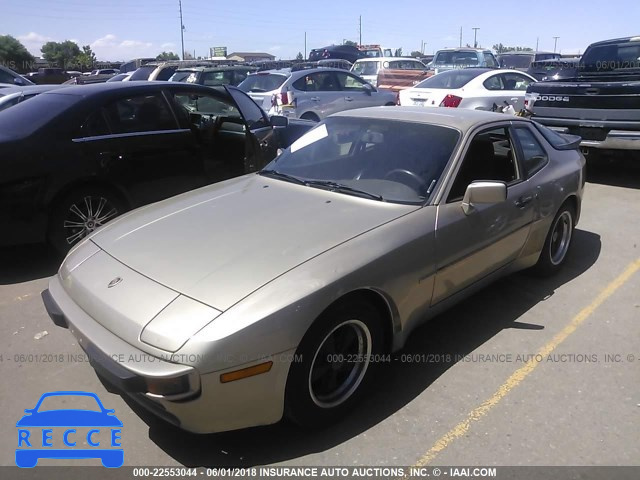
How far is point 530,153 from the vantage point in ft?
13.8

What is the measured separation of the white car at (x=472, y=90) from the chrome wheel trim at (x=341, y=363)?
7812 mm

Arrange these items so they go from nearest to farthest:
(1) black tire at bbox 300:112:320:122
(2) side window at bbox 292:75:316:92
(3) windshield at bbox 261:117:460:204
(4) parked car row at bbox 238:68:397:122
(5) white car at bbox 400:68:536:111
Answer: (3) windshield at bbox 261:117:460:204 < (5) white car at bbox 400:68:536:111 < (4) parked car row at bbox 238:68:397:122 < (2) side window at bbox 292:75:316:92 < (1) black tire at bbox 300:112:320:122

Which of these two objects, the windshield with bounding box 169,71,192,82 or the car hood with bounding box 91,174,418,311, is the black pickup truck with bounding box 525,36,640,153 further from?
the windshield with bounding box 169,71,192,82

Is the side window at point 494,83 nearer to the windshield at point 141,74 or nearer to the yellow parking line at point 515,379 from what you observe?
the yellow parking line at point 515,379

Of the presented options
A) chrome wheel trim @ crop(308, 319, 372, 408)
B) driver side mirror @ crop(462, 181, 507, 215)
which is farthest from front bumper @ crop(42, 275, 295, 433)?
driver side mirror @ crop(462, 181, 507, 215)

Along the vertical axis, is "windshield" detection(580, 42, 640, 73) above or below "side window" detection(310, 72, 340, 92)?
above

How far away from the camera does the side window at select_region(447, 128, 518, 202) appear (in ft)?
11.2

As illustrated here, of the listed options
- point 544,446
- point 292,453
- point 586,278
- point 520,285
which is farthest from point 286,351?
point 586,278

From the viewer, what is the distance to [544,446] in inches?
102

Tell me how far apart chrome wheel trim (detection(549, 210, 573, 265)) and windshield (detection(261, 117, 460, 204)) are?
5.56ft

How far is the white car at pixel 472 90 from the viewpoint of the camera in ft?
32.9

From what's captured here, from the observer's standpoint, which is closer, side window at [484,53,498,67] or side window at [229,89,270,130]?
side window at [229,89,270,130]

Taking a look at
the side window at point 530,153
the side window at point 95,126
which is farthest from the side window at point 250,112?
the side window at point 530,153

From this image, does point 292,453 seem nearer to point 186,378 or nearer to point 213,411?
point 213,411
